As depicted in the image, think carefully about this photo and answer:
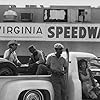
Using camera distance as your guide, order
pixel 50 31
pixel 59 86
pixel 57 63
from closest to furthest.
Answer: pixel 59 86 → pixel 57 63 → pixel 50 31

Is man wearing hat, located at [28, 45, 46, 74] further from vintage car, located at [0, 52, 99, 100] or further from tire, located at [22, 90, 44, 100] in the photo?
tire, located at [22, 90, 44, 100]

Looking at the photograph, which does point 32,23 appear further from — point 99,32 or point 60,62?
point 60,62

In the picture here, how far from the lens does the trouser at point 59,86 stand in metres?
7.10

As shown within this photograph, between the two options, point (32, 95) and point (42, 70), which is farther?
point (42, 70)

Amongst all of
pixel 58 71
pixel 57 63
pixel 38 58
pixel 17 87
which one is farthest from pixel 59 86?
pixel 38 58

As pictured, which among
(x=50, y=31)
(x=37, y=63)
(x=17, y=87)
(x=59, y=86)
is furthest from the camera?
(x=50, y=31)

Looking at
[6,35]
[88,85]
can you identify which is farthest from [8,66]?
[6,35]

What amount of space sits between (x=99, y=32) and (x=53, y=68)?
703 inches

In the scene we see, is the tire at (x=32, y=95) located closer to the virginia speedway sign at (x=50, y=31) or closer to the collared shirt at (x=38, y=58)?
the collared shirt at (x=38, y=58)

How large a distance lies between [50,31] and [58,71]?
692 inches

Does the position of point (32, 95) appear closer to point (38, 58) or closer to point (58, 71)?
point (58, 71)

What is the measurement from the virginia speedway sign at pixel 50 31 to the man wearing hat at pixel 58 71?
17054mm

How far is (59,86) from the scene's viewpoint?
23.4 feet

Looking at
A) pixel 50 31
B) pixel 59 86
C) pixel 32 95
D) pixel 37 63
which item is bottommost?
pixel 32 95
